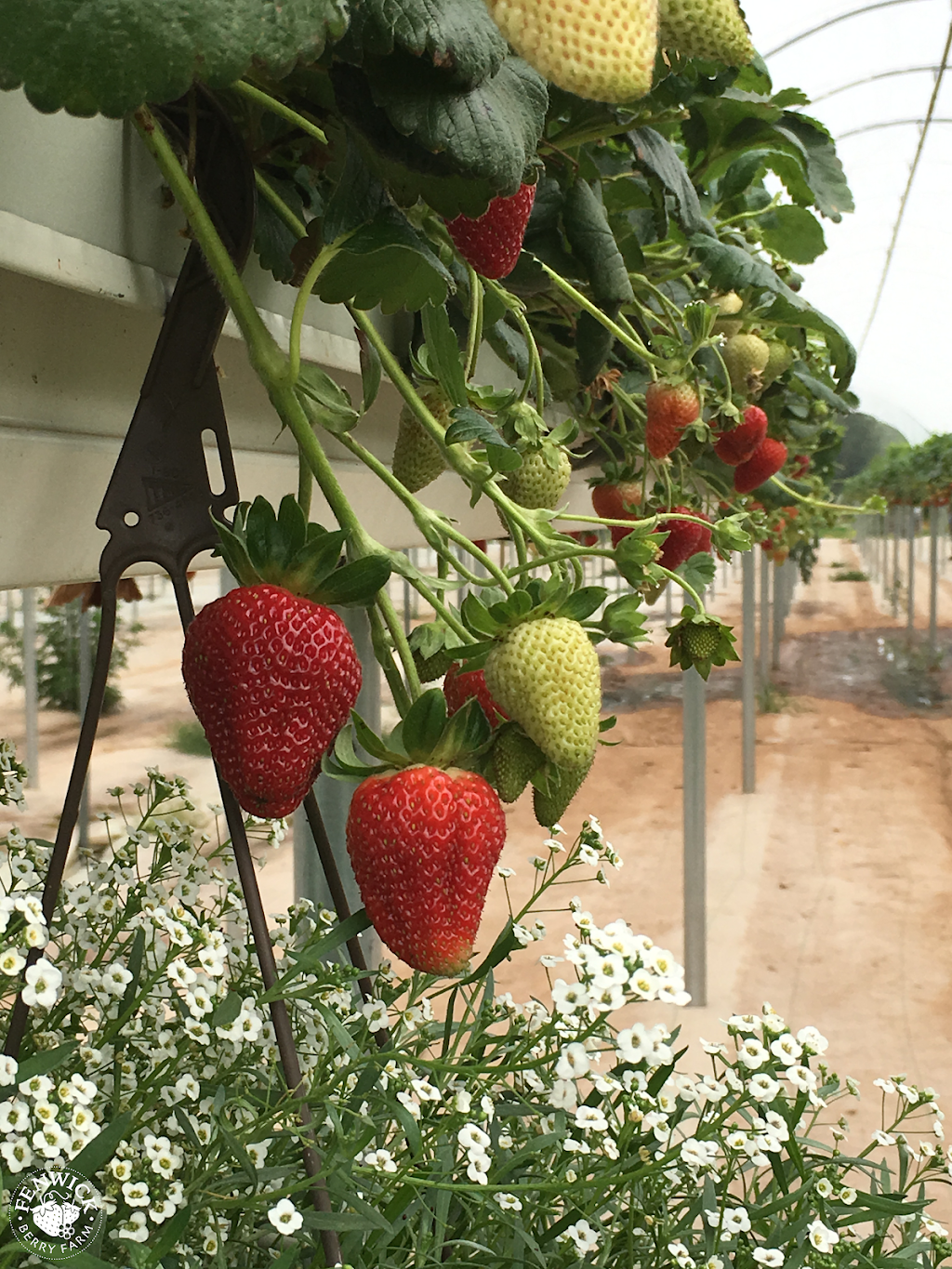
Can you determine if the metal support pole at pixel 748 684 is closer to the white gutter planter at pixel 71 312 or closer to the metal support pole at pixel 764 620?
the metal support pole at pixel 764 620

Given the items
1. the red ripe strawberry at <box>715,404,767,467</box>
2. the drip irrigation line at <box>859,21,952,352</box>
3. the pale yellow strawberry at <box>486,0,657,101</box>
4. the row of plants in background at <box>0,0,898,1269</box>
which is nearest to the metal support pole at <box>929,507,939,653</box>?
the drip irrigation line at <box>859,21,952,352</box>

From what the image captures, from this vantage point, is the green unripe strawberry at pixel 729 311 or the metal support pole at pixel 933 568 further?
the metal support pole at pixel 933 568

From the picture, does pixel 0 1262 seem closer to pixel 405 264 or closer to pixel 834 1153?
pixel 405 264

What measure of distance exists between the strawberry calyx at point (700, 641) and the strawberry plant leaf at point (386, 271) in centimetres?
24

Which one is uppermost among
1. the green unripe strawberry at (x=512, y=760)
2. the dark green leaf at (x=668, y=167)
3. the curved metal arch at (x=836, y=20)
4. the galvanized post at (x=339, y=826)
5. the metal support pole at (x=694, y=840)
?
the curved metal arch at (x=836, y=20)

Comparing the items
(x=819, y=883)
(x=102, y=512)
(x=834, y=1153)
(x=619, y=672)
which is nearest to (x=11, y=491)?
(x=102, y=512)

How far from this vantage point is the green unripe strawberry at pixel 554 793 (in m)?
0.41

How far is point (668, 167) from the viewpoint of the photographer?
2.56ft

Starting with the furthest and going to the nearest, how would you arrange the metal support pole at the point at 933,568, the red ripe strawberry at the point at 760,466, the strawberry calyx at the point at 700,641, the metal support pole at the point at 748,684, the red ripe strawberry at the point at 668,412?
the metal support pole at the point at 933,568 < the metal support pole at the point at 748,684 < the red ripe strawberry at the point at 760,466 < the red ripe strawberry at the point at 668,412 < the strawberry calyx at the point at 700,641

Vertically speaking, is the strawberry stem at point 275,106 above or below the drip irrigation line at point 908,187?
below

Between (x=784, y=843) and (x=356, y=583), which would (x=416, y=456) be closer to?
(x=356, y=583)

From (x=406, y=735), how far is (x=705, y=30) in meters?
0.24

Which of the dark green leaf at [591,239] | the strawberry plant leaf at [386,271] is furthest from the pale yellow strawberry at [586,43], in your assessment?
the dark green leaf at [591,239]

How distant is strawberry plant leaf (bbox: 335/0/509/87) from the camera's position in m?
0.28
